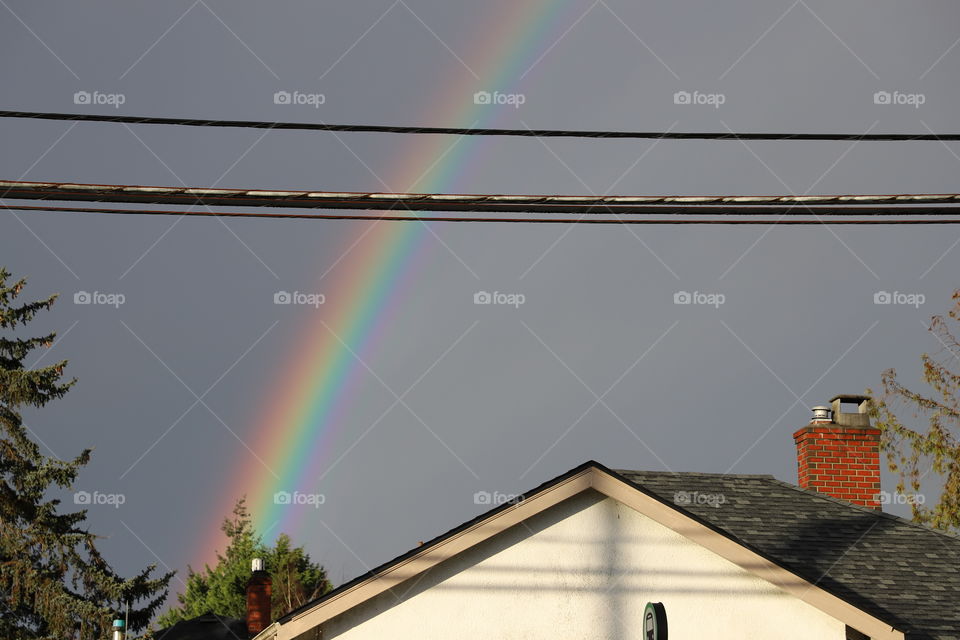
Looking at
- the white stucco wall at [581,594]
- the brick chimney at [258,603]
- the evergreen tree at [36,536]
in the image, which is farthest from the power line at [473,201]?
the evergreen tree at [36,536]

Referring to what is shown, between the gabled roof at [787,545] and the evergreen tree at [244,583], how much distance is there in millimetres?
40175

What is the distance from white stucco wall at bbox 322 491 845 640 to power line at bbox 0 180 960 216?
5.90m

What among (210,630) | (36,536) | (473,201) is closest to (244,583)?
(36,536)

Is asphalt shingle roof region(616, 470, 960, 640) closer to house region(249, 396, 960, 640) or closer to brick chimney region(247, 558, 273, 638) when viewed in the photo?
house region(249, 396, 960, 640)

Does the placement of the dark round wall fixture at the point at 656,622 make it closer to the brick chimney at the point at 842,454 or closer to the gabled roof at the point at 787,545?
the gabled roof at the point at 787,545

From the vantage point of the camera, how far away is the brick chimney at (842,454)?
63.2 feet

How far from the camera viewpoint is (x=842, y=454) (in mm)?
19500

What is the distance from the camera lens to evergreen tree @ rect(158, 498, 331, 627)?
5972 cm

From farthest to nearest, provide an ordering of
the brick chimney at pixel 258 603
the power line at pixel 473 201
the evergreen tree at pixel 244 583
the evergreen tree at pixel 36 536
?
1. the evergreen tree at pixel 244 583
2. the evergreen tree at pixel 36 536
3. the brick chimney at pixel 258 603
4. the power line at pixel 473 201

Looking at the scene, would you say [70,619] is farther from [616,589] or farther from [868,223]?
[868,223]

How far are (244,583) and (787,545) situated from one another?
163ft

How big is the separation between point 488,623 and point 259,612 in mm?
5286

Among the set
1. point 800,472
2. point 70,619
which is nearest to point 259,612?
point 800,472

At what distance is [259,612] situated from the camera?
17500 mm
